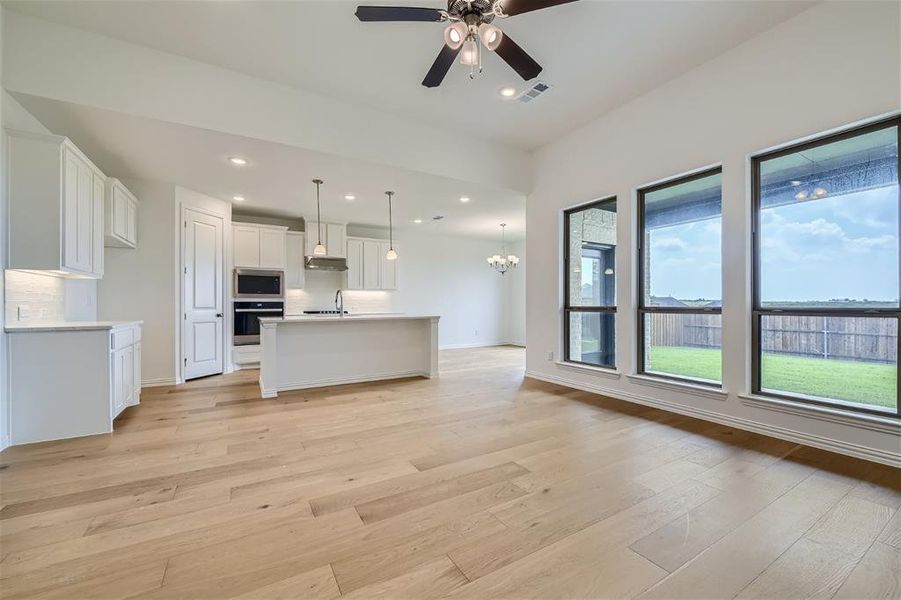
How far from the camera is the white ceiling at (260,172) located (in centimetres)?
338

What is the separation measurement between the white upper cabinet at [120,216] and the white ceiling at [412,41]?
172 centimetres

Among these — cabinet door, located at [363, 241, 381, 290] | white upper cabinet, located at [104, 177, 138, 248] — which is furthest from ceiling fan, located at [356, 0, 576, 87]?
cabinet door, located at [363, 241, 381, 290]

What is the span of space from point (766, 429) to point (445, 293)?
23.0ft

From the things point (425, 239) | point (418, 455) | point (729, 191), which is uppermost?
point (425, 239)

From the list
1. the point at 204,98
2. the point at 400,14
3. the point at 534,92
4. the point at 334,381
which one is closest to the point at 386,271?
the point at 334,381

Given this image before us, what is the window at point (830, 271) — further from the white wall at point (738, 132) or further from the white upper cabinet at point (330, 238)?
the white upper cabinet at point (330, 238)

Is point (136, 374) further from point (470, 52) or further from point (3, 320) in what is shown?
point (470, 52)

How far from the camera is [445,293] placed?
9367mm

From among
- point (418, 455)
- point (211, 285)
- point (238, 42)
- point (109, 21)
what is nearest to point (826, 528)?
point (418, 455)

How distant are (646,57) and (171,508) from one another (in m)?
4.83

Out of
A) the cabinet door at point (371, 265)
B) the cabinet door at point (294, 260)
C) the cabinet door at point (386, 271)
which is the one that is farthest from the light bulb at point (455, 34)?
the cabinet door at point (386, 271)

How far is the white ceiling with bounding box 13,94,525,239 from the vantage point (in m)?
3.38

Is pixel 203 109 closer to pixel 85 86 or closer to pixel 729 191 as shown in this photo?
pixel 85 86

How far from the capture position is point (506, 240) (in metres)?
9.95
